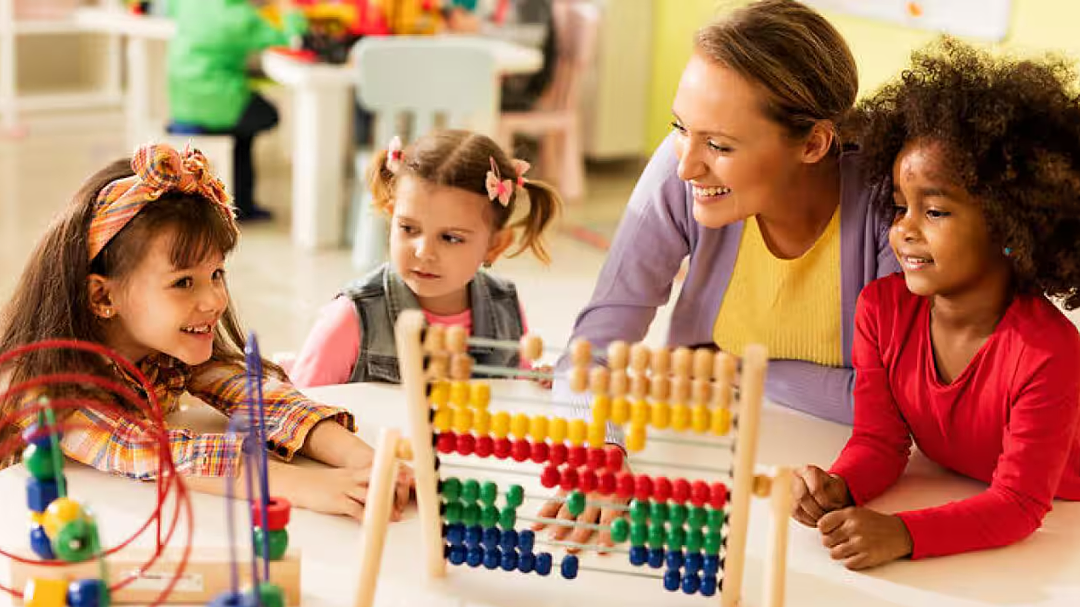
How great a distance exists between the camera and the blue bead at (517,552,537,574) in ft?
4.84

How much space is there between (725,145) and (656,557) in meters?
0.67

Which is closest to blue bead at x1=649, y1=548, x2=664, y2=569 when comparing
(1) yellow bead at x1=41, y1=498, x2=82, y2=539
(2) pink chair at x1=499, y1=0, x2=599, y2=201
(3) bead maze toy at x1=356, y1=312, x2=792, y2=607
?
(3) bead maze toy at x1=356, y1=312, x2=792, y2=607

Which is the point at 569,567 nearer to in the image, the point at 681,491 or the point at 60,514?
the point at 681,491

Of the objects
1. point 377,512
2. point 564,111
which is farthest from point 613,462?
point 564,111

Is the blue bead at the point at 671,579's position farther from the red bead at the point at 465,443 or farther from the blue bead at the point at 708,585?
the red bead at the point at 465,443

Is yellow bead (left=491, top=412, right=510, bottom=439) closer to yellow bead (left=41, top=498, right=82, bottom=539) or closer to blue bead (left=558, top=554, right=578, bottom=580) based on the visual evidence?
blue bead (left=558, top=554, right=578, bottom=580)

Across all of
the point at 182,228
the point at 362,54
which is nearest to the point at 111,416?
the point at 182,228

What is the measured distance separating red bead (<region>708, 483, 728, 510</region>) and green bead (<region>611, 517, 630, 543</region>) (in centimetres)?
10

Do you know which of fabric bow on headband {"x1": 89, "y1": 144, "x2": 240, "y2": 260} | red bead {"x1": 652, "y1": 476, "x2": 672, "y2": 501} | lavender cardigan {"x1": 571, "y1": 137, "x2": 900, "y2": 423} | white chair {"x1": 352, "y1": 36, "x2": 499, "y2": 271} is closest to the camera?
red bead {"x1": 652, "y1": 476, "x2": 672, "y2": 501}

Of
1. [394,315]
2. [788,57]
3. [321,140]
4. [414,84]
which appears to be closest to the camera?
[788,57]

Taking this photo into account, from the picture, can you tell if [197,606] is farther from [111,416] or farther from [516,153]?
[516,153]

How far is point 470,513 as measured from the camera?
1.47 metres

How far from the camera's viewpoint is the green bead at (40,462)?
1.36 meters

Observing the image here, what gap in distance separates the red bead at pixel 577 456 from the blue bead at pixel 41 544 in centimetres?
54
